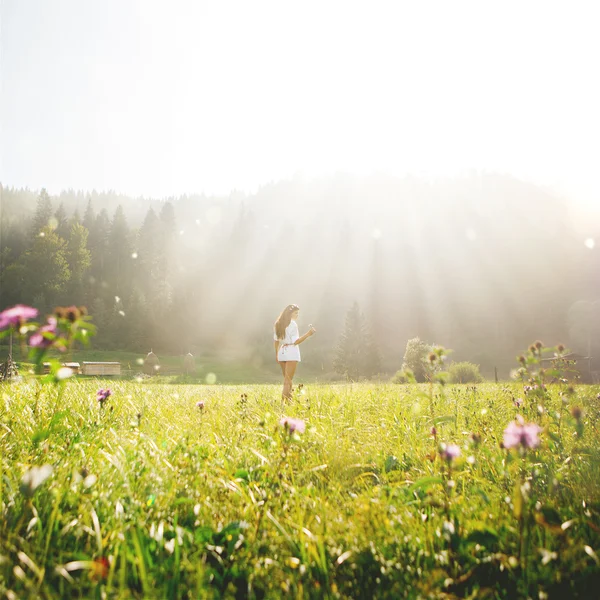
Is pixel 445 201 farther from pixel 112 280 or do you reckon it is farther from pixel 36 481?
pixel 36 481

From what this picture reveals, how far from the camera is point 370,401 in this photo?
633 centimetres

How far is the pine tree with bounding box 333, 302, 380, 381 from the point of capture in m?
39.5

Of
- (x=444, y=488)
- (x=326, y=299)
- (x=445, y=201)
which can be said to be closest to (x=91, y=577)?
(x=444, y=488)

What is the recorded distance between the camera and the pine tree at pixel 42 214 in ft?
194

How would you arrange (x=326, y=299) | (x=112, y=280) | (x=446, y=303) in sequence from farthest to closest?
1. (x=446, y=303)
2. (x=326, y=299)
3. (x=112, y=280)

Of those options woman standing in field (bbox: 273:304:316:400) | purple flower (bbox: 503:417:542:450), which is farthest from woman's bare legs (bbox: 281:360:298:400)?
purple flower (bbox: 503:417:542:450)

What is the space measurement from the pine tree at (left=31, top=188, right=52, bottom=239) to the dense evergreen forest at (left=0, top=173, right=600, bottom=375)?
0.28 metres

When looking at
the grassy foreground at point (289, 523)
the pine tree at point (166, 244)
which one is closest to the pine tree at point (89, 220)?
the pine tree at point (166, 244)

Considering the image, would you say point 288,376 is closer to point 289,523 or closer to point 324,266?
point 289,523

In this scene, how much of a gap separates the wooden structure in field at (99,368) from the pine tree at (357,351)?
21.9 meters

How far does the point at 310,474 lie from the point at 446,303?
85.5 metres

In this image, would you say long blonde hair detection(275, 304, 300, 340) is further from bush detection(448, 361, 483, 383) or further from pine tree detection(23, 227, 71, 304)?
pine tree detection(23, 227, 71, 304)

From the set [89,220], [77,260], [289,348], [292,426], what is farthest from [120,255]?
[292,426]

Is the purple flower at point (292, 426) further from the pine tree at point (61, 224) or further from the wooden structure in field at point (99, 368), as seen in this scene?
the pine tree at point (61, 224)
